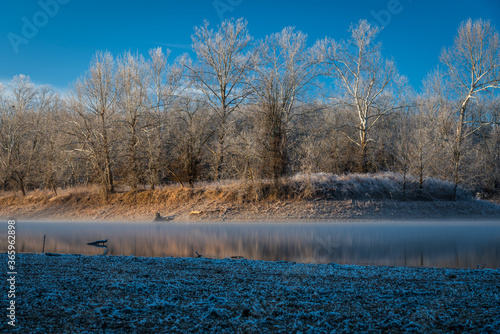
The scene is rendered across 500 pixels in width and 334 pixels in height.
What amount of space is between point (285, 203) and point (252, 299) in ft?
56.7

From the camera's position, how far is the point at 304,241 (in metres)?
14.9

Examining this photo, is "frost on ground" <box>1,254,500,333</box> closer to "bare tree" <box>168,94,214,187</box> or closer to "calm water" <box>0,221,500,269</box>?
"calm water" <box>0,221,500,269</box>

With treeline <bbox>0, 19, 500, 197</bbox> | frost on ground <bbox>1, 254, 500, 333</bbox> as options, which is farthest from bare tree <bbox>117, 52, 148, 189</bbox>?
frost on ground <bbox>1, 254, 500, 333</bbox>

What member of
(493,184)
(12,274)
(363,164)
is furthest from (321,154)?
(12,274)

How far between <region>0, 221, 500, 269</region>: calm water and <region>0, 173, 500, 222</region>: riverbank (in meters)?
1.67

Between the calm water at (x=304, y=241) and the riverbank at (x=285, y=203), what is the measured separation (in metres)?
1.67

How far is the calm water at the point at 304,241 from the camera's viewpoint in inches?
472

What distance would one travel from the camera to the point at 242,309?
523 centimetres

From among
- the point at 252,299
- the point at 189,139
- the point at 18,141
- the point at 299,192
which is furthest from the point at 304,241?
the point at 18,141

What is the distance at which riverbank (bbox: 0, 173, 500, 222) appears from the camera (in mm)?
22047

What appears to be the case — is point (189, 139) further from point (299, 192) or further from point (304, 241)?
point (304, 241)

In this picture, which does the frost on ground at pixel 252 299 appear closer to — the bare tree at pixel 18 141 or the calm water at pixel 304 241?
the calm water at pixel 304 241

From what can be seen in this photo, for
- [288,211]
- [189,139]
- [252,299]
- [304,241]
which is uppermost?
[189,139]

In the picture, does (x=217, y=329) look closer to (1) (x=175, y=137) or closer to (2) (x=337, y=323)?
(2) (x=337, y=323)
